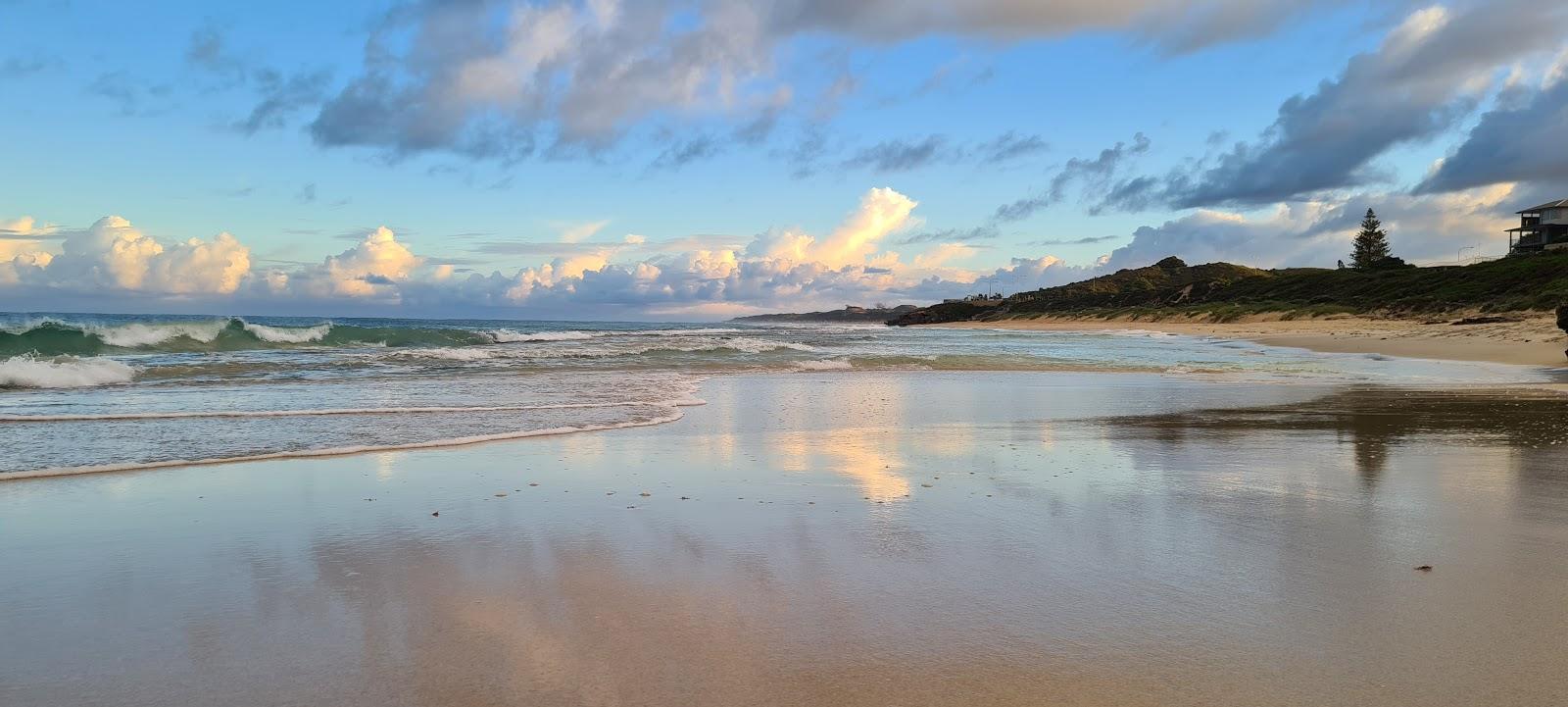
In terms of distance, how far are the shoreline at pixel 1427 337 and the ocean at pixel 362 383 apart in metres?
1.71

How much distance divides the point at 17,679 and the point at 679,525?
3048 mm

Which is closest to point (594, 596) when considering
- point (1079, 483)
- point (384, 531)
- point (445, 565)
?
point (445, 565)

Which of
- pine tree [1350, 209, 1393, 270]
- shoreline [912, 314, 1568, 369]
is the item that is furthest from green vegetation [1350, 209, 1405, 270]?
shoreline [912, 314, 1568, 369]

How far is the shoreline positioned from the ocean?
1707 millimetres

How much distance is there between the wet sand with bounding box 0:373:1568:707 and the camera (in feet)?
9.68

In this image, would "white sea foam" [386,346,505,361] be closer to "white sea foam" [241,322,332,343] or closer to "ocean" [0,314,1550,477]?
"ocean" [0,314,1550,477]

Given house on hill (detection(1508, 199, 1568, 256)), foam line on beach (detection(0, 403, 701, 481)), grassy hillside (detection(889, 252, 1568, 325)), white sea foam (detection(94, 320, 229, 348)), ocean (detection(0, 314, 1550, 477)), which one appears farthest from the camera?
house on hill (detection(1508, 199, 1568, 256))

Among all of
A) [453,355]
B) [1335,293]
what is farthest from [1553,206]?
[453,355]

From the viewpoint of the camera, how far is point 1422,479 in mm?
6430

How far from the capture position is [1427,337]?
32094mm

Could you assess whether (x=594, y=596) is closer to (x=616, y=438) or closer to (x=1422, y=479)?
(x=616, y=438)

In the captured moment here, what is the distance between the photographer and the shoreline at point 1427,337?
2273 cm

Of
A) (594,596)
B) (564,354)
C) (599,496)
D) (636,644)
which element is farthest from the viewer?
(564,354)

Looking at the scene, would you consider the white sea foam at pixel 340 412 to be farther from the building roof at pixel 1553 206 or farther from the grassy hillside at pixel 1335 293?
the building roof at pixel 1553 206
